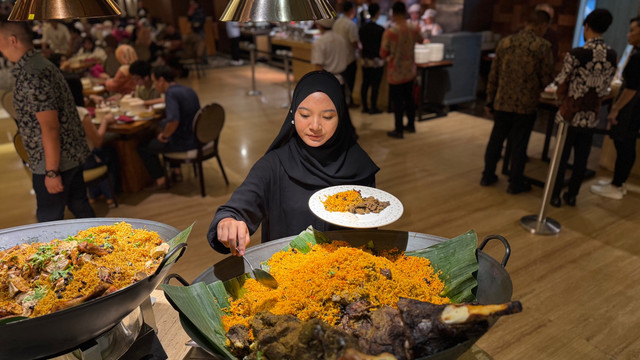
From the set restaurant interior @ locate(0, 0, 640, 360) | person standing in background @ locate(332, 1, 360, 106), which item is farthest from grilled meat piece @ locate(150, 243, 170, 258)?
person standing in background @ locate(332, 1, 360, 106)

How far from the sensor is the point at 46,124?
8.25ft

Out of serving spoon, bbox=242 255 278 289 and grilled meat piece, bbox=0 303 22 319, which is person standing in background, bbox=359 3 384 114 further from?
grilled meat piece, bbox=0 303 22 319

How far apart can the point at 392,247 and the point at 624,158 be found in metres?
3.69

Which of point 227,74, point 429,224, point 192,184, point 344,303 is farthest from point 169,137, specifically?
point 227,74

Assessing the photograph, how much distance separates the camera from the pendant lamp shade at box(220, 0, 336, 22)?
3.24 ft

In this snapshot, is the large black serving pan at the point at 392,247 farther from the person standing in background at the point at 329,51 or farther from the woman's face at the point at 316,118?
the person standing in background at the point at 329,51

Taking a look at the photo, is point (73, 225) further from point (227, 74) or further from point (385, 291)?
point (227, 74)

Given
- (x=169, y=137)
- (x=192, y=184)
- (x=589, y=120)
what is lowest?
(x=192, y=184)

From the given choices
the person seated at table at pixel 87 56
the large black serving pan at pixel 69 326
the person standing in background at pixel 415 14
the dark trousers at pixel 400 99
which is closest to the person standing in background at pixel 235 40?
the person seated at table at pixel 87 56

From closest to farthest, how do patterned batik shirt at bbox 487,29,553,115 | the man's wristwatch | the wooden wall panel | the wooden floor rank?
the wooden floor < the man's wristwatch < patterned batik shirt at bbox 487,29,553,115 < the wooden wall panel

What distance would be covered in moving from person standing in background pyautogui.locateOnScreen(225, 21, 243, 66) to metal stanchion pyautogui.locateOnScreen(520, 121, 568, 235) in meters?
9.61

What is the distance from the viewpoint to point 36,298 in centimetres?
109

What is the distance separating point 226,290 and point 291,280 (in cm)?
17

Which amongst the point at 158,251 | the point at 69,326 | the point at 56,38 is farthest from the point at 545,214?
the point at 56,38
